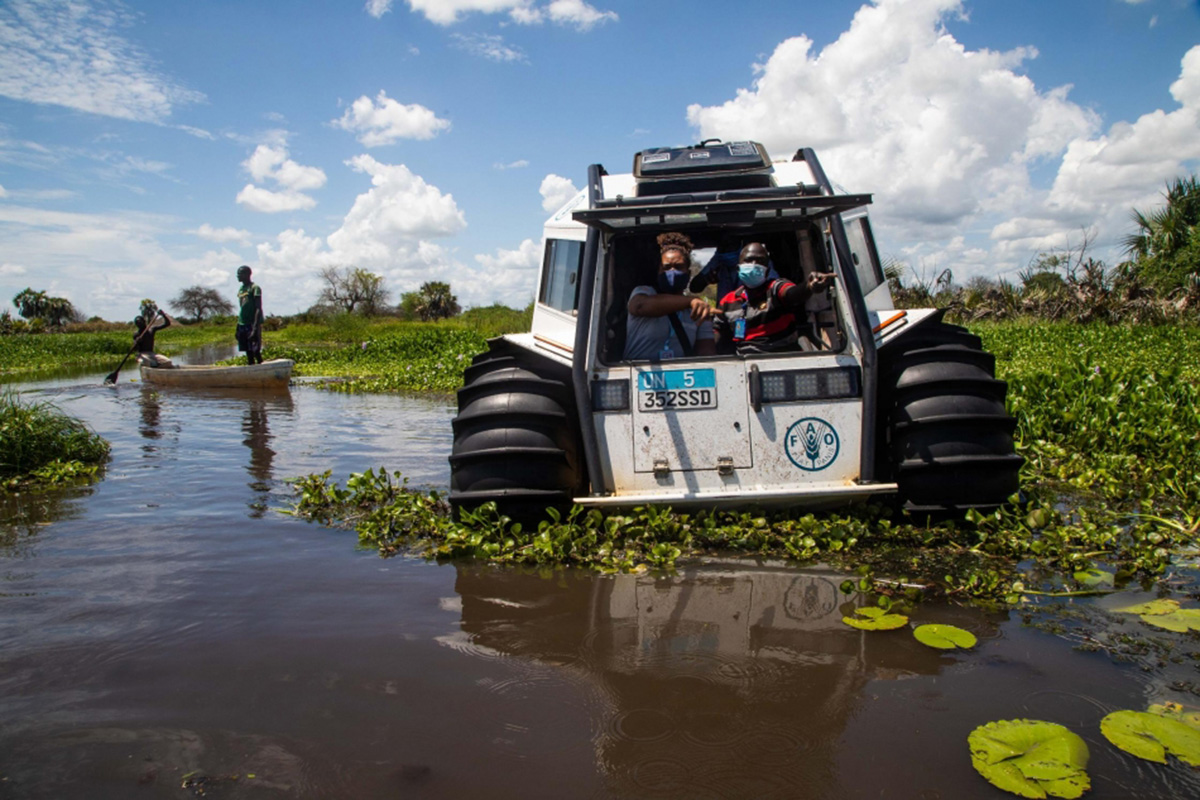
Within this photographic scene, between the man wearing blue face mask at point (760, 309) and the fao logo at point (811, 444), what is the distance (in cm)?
80

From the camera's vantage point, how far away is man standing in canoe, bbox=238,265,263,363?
53.6ft

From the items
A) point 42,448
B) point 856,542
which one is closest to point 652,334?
point 856,542

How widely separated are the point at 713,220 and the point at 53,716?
12.2ft

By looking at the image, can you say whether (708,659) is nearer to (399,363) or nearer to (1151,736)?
(1151,736)

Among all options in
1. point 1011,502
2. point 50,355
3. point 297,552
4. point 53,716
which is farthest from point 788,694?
point 50,355

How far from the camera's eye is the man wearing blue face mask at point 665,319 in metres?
5.06

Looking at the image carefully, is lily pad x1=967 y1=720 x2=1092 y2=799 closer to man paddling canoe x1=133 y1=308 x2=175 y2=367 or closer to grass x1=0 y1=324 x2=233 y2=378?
man paddling canoe x1=133 y1=308 x2=175 y2=367

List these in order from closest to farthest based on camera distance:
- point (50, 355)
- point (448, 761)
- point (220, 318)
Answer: point (448, 761) < point (50, 355) < point (220, 318)

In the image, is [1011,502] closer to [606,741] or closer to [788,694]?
[788,694]

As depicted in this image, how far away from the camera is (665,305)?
4.94 m

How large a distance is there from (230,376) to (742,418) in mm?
14152

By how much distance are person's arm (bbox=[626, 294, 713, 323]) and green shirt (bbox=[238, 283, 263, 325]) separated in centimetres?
1350

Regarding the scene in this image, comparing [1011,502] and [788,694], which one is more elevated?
[1011,502]

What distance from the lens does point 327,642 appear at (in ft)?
11.1
